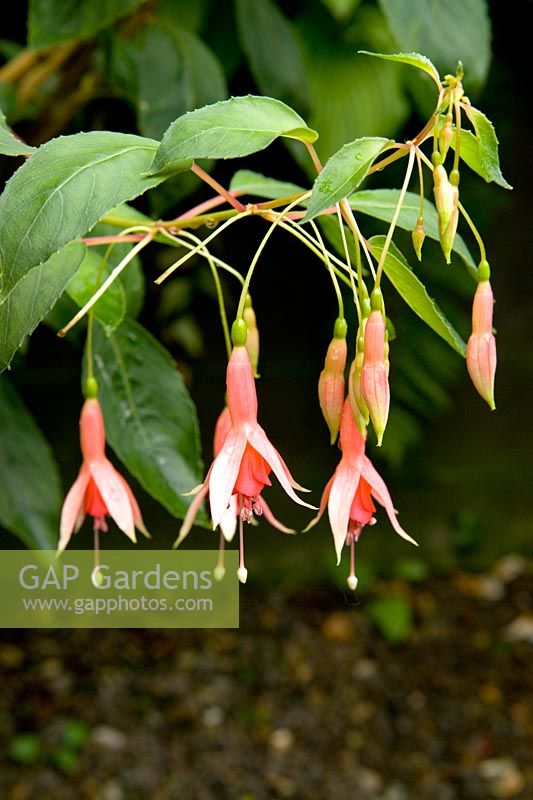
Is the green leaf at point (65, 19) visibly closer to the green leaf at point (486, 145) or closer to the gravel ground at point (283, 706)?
the green leaf at point (486, 145)

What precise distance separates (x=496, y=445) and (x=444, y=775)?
24.8 inches

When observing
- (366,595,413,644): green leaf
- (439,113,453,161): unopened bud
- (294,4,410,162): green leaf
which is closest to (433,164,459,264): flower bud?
(439,113,453,161): unopened bud

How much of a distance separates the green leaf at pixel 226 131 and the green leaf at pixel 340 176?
0.04 m

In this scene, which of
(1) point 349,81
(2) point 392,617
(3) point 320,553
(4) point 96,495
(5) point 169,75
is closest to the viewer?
(4) point 96,495

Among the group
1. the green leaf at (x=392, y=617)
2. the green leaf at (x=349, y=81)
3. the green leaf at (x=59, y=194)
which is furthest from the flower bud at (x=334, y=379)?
the green leaf at (x=392, y=617)

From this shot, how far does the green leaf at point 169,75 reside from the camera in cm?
101

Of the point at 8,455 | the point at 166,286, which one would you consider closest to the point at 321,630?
the point at 166,286

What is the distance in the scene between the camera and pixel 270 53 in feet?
3.59

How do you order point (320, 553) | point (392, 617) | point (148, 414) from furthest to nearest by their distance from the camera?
point (320, 553) → point (392, 617) → point (148, 414)

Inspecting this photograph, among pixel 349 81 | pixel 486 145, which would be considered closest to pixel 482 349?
pixel 486 145

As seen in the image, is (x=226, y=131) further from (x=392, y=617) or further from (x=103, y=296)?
(x=392, y=617)

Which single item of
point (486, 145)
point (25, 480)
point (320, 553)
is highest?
point (486, 145)

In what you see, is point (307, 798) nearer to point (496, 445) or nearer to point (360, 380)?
point (496, 445)

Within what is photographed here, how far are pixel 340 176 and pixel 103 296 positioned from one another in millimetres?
229
